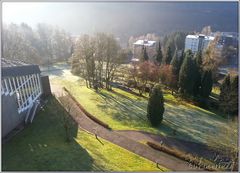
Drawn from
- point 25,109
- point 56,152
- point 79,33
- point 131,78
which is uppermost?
point 79,33

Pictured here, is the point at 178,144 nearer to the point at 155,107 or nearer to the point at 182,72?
the point at 155,107

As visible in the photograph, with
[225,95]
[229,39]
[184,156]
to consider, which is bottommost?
[184,156]

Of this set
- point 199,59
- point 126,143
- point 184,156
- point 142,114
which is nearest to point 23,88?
point 126,143

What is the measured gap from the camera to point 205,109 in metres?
11.6

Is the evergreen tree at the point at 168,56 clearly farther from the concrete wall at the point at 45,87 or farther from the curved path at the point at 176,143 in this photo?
the concrete wall at the point at 45,87

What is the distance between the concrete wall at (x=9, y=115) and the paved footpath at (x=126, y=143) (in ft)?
5.83

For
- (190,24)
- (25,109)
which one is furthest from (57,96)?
(190,24)

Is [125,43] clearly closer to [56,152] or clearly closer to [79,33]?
[79,33]

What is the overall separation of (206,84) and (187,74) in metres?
0.90

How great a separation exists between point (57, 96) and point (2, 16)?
4.71 metres

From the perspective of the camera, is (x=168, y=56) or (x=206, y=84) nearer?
(x=206, y=84)

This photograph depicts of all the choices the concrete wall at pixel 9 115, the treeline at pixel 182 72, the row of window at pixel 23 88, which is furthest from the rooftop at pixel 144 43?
the concrete wall at pixel 9 115

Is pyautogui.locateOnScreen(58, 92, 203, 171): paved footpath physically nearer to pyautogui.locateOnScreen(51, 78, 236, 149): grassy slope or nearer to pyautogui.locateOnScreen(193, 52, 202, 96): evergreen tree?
pyautogui.locateOnScreen(51, 78, 236, 149): grassy slope

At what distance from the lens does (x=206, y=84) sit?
12766 mm
